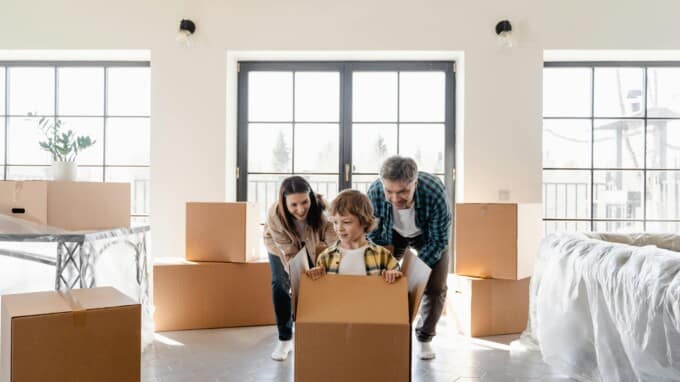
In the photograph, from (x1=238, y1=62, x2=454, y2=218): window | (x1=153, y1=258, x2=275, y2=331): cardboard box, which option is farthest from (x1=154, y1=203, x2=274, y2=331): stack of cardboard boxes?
(x1=238, y1=62, x2=454, y2=218): window

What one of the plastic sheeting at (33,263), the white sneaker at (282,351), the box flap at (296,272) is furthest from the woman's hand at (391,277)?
the plastic sheeting at (33,263)

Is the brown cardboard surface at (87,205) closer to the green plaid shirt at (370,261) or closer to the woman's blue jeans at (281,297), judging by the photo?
the woman's blue jeans at (281,297)

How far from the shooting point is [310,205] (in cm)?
221

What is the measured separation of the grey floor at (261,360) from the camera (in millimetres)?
2162

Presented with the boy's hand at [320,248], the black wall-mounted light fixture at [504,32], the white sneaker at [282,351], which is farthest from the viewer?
the black wall-mounted light fixture at [504,32]

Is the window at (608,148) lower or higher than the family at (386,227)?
higher

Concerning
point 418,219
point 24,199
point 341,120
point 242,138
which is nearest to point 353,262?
point 418,219

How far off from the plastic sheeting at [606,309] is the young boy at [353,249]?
0.76 meters

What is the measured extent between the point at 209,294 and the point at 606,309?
207cm

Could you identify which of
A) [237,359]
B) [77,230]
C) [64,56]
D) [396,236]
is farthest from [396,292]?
[64,56]

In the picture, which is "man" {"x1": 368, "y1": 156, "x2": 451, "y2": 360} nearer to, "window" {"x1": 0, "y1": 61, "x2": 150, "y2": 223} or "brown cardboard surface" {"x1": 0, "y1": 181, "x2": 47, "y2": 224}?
"brown cardboard surface" {"x1": 0, "y1": 181, "x2": 47, "y2": 224}

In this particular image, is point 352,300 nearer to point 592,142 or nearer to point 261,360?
point 261,360

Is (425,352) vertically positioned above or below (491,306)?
below

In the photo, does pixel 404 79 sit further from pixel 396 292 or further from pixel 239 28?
pixel 396 292
